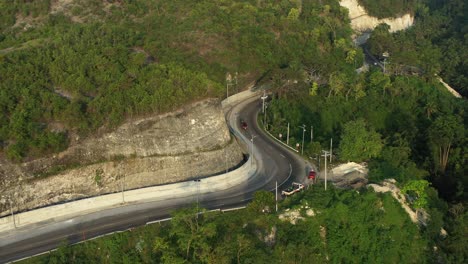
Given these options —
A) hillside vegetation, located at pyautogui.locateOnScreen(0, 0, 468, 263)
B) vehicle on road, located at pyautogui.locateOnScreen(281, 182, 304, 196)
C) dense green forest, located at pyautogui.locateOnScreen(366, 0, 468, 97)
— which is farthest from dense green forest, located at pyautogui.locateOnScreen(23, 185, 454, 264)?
dense green forest, located at pyautogui.locateOnScreen(366, 0, 468, 97)

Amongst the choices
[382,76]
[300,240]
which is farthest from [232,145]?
[382,76]

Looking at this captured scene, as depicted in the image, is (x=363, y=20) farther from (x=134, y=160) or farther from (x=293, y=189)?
(x=134, y=160)

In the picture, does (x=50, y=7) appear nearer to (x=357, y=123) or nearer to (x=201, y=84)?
(x=201, y=84)

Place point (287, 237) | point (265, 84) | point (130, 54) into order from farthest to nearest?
1. point (265, 84)
2. point (130, 54)
3. point (287, 237)

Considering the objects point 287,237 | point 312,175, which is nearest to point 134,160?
point 312,175

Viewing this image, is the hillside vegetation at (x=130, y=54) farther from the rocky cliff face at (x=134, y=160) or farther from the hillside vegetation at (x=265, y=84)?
the rocky cliff face at (x=134, y=160)

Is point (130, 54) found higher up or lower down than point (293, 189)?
higher up

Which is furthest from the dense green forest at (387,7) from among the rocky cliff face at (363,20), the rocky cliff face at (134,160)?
the rocky cliff face at (134,160)

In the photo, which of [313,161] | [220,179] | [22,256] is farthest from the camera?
[313,161]
